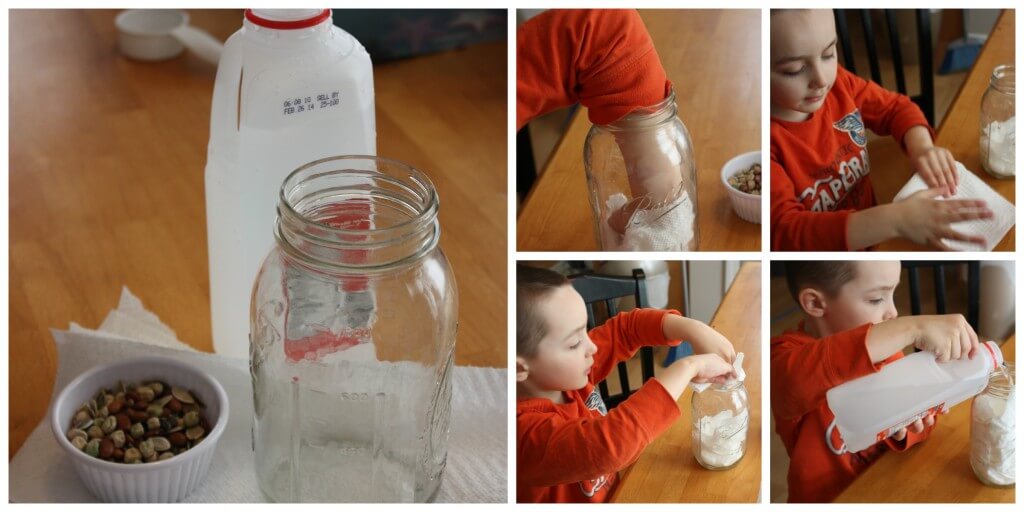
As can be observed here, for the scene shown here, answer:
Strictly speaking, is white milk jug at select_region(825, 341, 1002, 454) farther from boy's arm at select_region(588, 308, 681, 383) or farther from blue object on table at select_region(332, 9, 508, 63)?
blue object on table at select_region(332, 9, 508, 63)

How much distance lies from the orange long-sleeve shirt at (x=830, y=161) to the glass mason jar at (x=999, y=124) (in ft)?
0.13

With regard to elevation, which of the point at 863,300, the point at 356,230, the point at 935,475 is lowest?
the point at 935,475

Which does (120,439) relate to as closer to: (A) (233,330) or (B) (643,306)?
(A) (233,330)

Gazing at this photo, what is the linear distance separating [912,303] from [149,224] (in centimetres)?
58

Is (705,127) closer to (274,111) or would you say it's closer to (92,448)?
(274,111)

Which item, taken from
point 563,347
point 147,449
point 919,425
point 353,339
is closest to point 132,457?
point 147,449

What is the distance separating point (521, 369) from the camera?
28.6 inches

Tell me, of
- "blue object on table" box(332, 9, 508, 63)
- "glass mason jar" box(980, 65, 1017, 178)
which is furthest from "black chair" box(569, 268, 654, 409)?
"blue object on table" box(332, 9, 508, 63)

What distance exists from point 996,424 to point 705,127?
0.25 metres

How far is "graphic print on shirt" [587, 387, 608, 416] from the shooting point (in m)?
0.71

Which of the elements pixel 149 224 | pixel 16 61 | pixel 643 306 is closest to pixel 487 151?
pixel 149 224

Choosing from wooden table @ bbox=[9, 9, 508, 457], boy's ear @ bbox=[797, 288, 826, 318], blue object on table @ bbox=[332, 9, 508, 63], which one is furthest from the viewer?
blue object on table @ bbox=[332, 9, 508, 63]

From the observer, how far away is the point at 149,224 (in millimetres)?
964

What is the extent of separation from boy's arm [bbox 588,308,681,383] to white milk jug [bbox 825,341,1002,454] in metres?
0.11
